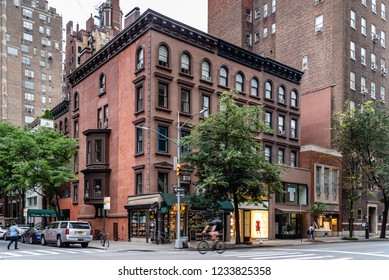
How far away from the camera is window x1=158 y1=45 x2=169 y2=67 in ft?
126

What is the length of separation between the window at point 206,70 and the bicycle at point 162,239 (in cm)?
1429

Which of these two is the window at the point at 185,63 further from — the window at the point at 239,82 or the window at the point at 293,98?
the window at the point at 293,98

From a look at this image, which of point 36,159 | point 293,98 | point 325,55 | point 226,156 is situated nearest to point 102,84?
point 36,159

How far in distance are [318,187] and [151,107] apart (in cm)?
2261

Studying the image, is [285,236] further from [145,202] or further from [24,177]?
[24,177]

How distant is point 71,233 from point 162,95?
1324 cm

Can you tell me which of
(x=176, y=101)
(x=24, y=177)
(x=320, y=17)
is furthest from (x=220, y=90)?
(x=320, y=17)

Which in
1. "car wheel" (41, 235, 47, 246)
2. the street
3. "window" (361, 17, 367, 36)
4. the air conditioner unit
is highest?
"window" (361, 17, 367, 36)

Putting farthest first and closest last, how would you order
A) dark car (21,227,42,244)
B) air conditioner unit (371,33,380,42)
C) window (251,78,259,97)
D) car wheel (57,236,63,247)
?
air conditioner unit (371,33,380,42) < window (251,78,259,97) < dark car (21,227,42,244) < car wheel (57,236,63,247)

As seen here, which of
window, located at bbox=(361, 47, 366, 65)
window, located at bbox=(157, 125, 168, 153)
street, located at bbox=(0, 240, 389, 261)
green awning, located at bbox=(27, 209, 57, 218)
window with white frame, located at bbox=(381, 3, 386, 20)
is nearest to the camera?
street, located at bbox=(0, 240, 389, 261)

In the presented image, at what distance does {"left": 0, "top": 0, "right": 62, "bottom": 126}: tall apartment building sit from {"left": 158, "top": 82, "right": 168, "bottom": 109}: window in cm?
7016

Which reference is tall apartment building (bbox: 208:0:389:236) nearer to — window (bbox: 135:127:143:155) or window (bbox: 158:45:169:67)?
window (bbox: 158:45:169:67)

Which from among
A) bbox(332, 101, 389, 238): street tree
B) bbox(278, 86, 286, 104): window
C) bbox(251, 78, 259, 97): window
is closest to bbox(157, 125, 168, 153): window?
bbox(251, 78, 259, 97): window

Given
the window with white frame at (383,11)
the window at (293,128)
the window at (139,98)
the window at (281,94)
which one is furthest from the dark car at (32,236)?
the window with white frame at (383,11)
